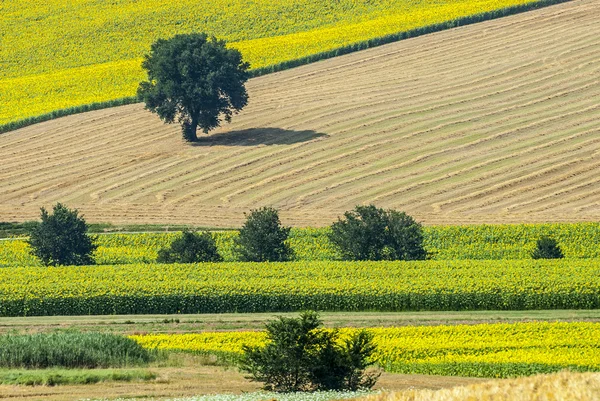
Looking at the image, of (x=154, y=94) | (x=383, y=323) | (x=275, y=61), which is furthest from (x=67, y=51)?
(x=383, y=323)

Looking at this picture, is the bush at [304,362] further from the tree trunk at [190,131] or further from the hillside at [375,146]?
the tree trunk at [190,131]

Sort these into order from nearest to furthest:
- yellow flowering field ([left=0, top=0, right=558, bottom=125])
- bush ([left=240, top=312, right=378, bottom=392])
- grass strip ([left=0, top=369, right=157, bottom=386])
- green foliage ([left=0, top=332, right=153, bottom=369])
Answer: bush ([left=240, top=312, right=378, bottom=392]) < grass strip ([left=0, top=369, right=157, bottom=386]) < green foliage ([left=0, top=332, right=153, bottom=369]) < yellow flowering field ([left=0, top=0, right=558, bottom=125])

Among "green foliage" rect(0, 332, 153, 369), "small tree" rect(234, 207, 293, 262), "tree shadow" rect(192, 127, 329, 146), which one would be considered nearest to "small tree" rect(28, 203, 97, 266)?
"small tree" rect(234, 207, 293, 262)

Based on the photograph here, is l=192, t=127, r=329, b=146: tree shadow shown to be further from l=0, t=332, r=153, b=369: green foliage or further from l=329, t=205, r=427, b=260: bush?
l=0, t=332, r=153, b=369: green foliage

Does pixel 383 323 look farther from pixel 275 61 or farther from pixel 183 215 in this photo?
pixel 275 61

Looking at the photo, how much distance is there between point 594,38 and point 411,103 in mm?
23782

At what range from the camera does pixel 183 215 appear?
85750 millimetres

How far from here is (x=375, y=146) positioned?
325 feet

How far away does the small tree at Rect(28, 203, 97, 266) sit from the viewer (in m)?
73.9

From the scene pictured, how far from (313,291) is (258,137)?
147 ft

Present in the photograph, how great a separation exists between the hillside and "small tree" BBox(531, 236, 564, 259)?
32.0ft

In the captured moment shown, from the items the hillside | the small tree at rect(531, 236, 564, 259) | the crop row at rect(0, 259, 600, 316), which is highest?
the hillside

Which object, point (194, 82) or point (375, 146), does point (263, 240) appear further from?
point (194, 82)

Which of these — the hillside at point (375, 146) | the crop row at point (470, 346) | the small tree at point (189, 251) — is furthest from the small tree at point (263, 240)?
the crop row at point (470, 346)
